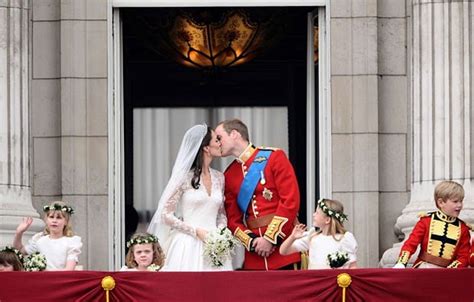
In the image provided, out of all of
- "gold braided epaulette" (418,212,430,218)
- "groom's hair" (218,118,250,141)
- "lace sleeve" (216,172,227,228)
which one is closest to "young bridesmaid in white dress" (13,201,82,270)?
"lace sleeve" (216,172,227,228)

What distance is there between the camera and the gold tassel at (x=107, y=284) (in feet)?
62.5

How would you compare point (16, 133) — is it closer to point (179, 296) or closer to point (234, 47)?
point (179, 296)

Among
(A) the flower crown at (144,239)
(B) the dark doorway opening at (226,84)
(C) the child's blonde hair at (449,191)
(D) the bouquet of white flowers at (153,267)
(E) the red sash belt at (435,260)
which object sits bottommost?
(D) the bouquet of white flowers at (153,267)

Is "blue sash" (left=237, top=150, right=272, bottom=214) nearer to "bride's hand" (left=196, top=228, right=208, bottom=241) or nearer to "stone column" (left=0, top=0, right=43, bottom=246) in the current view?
"bride's hand" (left=196, top=228, right=208, bottom=241)

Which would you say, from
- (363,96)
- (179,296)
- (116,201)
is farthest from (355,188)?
(179,296)

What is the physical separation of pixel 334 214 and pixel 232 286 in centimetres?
180

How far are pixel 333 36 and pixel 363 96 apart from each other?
744mm

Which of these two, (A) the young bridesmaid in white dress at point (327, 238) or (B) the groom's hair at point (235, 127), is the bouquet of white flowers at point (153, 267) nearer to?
(A) the young bridesmaid in white dress at point (327, 238)

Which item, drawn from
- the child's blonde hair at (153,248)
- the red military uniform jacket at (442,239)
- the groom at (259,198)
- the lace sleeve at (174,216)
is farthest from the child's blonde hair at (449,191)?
the child's blonde hair at (153,248)

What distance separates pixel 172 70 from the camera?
97.2 feet

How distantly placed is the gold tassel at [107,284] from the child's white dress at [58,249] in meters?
1.52

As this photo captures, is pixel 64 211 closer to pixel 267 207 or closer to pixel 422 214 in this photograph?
pixel 267 207

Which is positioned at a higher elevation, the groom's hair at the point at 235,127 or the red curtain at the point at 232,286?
the groom's hair at the point at 235,127

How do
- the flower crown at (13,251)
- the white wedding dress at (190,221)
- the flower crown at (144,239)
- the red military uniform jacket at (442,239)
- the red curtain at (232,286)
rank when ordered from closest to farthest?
the red curtain at (232,286), the flower crown at (13,251), the flower crown at (144,239), the red military uniform jacket at (442,239), the white wedding dress at (190,221)
